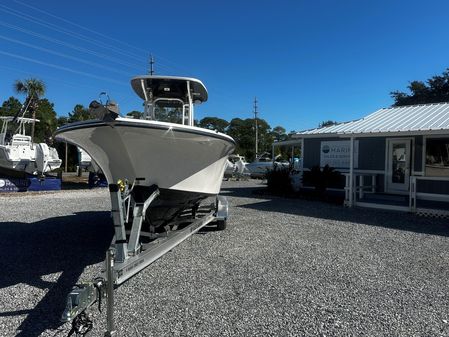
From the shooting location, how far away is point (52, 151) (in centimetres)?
1834

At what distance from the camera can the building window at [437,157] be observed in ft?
39.5

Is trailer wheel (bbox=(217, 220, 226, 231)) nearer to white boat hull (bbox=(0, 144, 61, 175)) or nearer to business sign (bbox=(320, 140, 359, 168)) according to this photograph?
business sign (bbox=(320, 140, 359, 168))

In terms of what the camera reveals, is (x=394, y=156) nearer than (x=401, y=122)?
No

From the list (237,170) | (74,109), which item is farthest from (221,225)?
(74,109)

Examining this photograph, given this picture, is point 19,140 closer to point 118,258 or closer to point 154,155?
point 154,155

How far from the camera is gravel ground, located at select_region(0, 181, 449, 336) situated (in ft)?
11.6

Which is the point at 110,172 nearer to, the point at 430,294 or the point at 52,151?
the point at 430,294

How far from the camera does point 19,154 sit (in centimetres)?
1681

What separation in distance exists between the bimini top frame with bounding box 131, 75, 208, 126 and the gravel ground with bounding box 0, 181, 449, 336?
261cm

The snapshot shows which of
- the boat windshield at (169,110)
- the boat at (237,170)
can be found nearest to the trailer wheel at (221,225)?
the boat windshield at (169,110)

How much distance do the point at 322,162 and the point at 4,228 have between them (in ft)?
39.0

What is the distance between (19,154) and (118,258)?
15.4m

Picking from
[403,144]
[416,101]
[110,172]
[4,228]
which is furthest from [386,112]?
[416,101]

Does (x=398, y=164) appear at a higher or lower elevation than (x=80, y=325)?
higher
